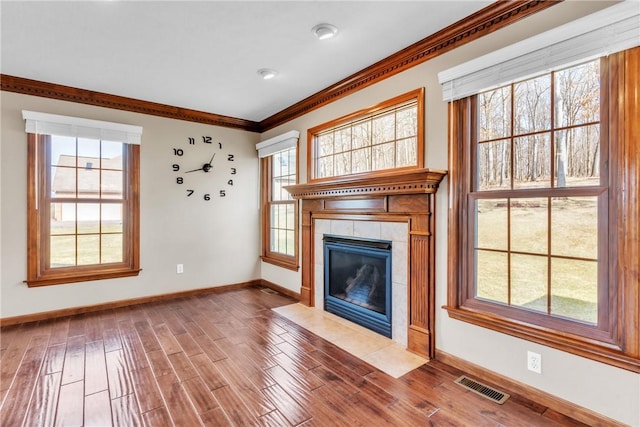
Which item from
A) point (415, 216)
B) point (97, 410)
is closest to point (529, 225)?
point (415, 216)

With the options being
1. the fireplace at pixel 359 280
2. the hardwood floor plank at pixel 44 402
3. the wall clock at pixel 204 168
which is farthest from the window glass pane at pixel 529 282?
the wall clock at pixel 204 168

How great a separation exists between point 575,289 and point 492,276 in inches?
19.1

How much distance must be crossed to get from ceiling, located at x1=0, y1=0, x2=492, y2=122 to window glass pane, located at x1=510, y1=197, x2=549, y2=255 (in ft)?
4.51

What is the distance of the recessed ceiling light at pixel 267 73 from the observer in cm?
312

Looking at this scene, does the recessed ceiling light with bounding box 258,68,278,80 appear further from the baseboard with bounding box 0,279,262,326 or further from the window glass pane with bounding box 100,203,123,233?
the baseboard with bounding box 0,279,262,326

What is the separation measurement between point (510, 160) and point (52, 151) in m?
4.61

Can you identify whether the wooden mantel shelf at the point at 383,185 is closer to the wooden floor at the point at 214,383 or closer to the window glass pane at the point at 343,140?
the window glass pane at the point at 343,140

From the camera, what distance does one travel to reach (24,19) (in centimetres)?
226

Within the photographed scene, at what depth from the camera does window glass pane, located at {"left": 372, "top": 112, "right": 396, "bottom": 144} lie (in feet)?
9.93

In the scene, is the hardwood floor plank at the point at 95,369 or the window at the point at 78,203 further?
the window at the point at 78,203

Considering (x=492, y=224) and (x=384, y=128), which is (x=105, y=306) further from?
(x=492, y=224)

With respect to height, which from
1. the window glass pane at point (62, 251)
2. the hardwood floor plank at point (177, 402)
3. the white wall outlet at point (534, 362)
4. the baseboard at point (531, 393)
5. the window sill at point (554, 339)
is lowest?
the hardwood floor plank at point (177, 402)

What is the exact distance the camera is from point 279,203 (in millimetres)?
4789

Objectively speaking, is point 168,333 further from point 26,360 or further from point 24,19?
point 24,19
